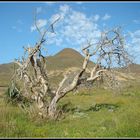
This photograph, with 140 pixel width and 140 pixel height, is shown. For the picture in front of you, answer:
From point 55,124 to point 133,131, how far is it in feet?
16.0

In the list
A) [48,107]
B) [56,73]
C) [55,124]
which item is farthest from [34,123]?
[56,73]

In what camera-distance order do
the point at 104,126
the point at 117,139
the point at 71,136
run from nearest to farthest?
the point at 117,139, the point at 71,136, the point at 104,126

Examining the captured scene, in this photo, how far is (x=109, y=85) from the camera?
18891 millimetres

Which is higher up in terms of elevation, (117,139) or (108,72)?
(108,72)

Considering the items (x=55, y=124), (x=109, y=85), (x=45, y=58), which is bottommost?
(x=55, y=124)

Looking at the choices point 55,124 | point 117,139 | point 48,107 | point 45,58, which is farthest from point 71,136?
point 45,58

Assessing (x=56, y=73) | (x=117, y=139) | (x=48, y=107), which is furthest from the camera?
(x=56, y=73)

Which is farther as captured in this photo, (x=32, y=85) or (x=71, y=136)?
(x=32, y=85)

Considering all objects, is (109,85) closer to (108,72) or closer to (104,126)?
(108,72)

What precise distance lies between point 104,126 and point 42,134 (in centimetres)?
278

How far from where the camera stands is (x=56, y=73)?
164250 mm

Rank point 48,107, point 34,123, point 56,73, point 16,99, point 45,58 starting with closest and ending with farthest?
point 34,123, point 48,107, point 45,58, point 16,99, point 56,73

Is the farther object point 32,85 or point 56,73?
point 56,73

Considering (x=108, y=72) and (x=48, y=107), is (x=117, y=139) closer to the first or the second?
(x=48, y=107)
